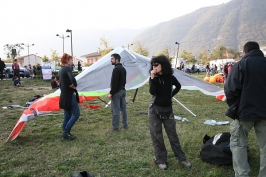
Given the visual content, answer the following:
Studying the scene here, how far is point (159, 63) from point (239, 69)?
1.15m

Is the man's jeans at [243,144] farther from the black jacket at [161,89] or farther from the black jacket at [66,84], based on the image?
the black jacket at [66,84]

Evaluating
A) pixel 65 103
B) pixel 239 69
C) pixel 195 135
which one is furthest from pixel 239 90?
pixel 65 103

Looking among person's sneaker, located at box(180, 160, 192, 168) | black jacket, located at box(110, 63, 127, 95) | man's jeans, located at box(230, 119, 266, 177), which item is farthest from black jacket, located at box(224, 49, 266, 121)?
black jacket, located at box(110, 63, 127, 95)

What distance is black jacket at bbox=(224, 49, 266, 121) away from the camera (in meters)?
3.09

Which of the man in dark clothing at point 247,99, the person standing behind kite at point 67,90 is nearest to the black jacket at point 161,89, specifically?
the man in dark clothing at point 247,99

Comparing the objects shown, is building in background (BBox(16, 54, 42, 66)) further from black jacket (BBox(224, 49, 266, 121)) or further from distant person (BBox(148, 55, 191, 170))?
black jacket (BBox(224, 49, 266, 121))

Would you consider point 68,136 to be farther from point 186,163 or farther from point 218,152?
point 218,152

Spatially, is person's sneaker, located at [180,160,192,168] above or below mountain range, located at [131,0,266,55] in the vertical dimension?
below

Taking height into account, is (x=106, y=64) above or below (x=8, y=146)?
above

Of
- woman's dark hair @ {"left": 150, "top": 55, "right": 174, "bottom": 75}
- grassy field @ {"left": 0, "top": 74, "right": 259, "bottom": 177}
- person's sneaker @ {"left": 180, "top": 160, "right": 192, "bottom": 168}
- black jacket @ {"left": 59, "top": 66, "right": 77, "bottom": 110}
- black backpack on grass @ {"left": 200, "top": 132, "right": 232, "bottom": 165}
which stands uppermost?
woman's dark hair @ {"left": 150, "top": 55, "right": 174, "bottom": 75}

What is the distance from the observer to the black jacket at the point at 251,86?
10.1ft

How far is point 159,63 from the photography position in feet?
12.3

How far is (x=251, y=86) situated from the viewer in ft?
10.2

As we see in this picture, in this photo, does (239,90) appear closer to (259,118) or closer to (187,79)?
(259,118)
